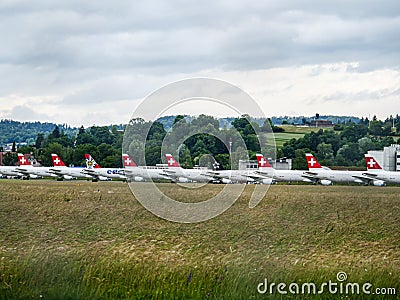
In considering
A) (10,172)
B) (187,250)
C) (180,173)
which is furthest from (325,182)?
(187,250)

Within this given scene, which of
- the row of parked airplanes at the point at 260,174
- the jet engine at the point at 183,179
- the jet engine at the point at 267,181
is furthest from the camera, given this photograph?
the jet engine at the point at 267,181

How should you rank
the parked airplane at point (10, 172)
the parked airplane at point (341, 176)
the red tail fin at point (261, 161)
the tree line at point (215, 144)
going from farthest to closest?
the parked airplane at point (10, 172)
the parked airplane at point (341, 176)
the red tail fin at point (261, 161)
the tree line at point (215, 144)

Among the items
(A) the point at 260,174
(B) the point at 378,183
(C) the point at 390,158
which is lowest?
(B) the point at 378,183

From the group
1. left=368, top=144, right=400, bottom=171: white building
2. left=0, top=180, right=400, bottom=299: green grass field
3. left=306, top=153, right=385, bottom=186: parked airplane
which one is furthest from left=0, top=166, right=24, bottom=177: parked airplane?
left=0, top=180, right=400, bottom=299: green grass field

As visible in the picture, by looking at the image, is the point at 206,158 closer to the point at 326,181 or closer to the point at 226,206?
the point at 326,181

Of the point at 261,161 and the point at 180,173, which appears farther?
the point at 261,161

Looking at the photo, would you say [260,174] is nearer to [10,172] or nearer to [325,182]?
[325,182]

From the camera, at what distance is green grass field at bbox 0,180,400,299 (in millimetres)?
14359

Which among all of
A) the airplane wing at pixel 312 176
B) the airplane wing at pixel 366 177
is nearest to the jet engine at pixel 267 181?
the airplane wing at pixel 312 176

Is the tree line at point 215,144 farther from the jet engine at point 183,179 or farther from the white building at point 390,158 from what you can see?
the white building at point 390,158

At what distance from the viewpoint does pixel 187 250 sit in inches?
774

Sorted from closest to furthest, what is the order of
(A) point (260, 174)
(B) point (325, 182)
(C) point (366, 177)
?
(C) point (366, 177)
(A) point (260, 174)
(B) point (325, 182)

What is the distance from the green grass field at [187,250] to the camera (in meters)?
14.4

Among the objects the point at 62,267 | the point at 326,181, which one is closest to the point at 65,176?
the point at 326,181
